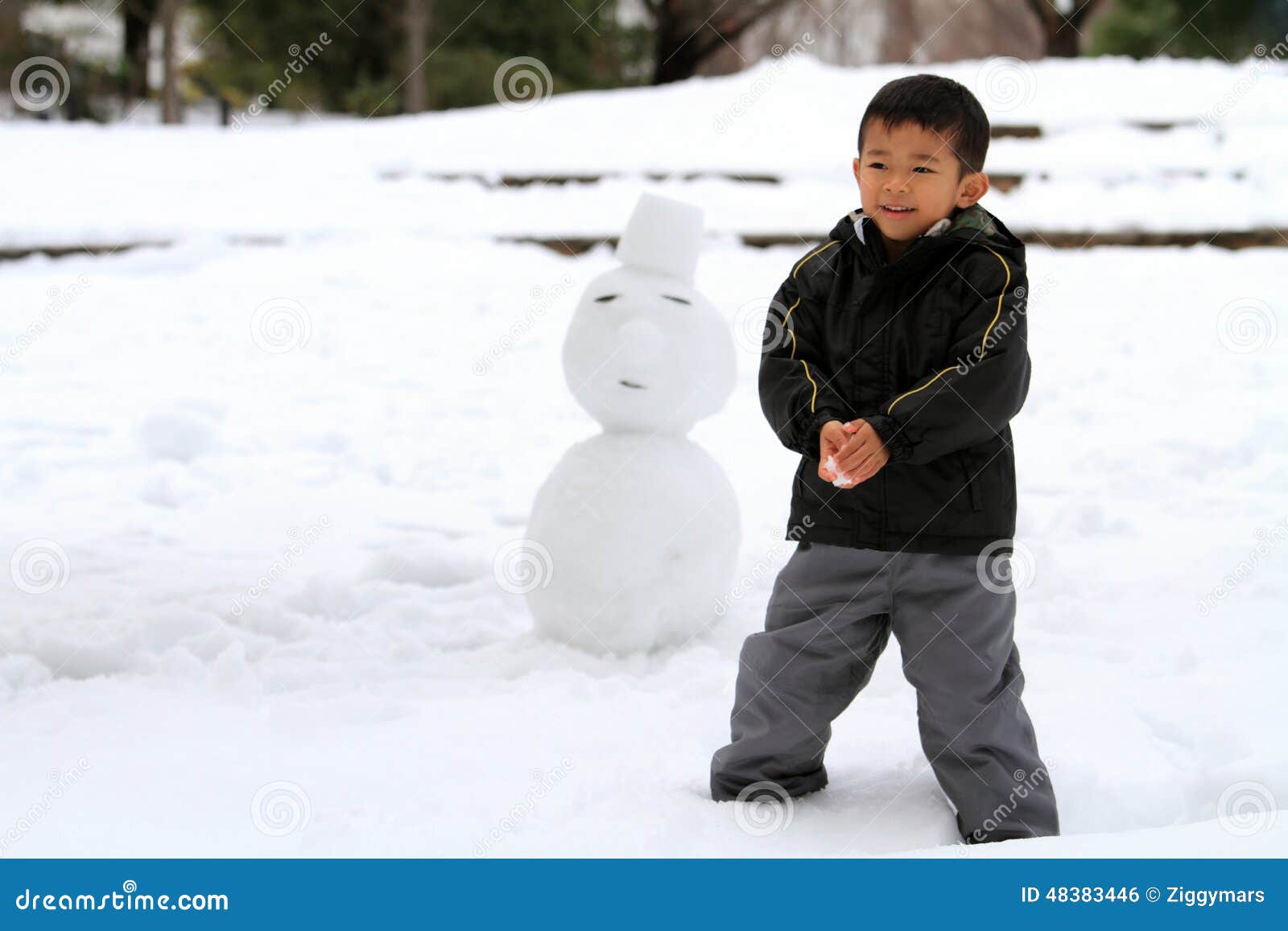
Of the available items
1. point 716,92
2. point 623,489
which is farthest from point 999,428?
point 716,92

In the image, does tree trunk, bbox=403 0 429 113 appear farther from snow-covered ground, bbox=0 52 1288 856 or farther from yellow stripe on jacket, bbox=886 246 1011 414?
yellow stripe on jacket, bbox=886 246 1011 414

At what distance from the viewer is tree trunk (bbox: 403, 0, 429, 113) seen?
16.5 meters

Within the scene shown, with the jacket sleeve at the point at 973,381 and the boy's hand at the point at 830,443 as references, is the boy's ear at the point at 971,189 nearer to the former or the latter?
the jacket sleeve at the point at 973,381

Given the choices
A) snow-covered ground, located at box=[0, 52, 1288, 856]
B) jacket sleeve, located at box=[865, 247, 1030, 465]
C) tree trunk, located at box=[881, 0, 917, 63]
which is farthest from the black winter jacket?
tree trunk, located at box=[881, 0, 917, 63]

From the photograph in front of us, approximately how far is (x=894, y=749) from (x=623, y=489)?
897 millimetres

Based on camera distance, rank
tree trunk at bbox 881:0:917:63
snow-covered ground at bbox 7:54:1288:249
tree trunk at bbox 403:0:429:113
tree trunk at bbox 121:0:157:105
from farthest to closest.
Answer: tree trunk at bbox 881:0:917:63, tree trunk at bbox 121:0:157:105, tree trunk at bbox 403:0:429:113, snow-covered ground at bbox 7:54:1288:249

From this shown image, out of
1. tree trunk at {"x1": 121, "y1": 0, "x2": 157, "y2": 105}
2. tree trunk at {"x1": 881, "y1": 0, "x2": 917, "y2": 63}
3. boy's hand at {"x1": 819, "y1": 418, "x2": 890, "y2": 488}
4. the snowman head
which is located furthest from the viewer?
tree trunk at {"x1": 881, "y1": 0, "x2": 917, "y2": 63}

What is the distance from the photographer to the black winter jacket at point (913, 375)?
2.02 metres

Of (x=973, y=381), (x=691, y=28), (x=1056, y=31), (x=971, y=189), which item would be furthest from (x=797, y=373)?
(x=1056, y=31)

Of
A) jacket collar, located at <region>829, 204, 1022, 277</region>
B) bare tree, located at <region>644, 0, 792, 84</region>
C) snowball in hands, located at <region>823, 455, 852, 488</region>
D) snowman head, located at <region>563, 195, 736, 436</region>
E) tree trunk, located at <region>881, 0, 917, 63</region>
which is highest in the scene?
tree trunk, located at <region>881, 0, 917, 63</region>

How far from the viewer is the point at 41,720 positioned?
268cm

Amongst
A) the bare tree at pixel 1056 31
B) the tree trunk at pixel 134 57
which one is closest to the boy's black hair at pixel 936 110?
the bare tree at pixel 1056 31

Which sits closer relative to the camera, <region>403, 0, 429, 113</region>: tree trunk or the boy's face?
the boy's face

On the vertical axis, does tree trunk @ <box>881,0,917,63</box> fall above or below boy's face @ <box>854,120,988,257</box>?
above
